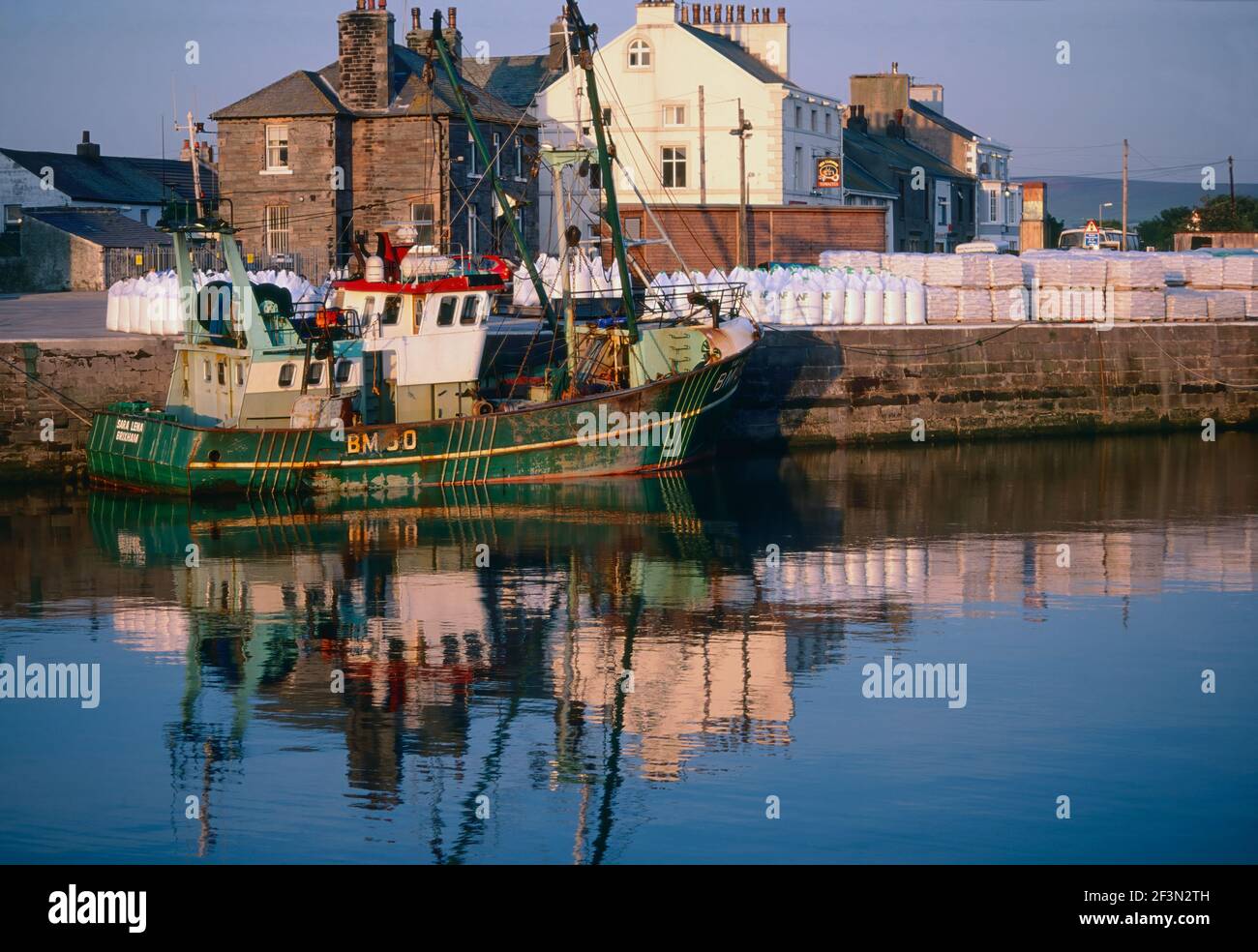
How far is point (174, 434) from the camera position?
86.0 feet

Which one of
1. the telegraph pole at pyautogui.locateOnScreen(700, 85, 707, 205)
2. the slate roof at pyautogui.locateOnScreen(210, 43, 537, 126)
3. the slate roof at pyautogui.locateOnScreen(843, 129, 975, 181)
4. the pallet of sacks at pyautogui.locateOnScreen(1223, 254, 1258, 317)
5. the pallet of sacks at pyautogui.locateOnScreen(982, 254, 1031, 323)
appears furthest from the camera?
the slate roof at pyautogui.locateOnScreen(843, 129, 975, 181)

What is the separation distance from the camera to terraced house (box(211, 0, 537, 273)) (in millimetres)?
45719

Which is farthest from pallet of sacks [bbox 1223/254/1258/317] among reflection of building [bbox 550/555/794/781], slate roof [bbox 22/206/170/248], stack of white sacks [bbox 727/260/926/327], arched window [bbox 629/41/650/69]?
slate roof [bbox 22/206/170/248]

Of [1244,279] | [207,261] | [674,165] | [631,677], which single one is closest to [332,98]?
[207,261]

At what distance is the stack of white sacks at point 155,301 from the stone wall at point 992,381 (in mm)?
9008

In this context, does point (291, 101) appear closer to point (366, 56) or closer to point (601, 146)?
point (366, 56)

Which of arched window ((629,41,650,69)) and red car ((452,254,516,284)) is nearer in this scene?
red car ((452,254,516,284))

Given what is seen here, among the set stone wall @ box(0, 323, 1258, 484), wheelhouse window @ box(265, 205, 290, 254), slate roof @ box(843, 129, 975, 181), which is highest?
slate roof @ box(843, 129, 975, 181)

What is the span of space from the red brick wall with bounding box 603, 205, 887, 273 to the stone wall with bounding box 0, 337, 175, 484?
2167 centimetres

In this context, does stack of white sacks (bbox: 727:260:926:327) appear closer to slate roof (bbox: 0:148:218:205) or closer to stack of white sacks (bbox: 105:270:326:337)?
stack of white sacks (bbox: 105:270:326:337)

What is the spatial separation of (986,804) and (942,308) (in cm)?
2390

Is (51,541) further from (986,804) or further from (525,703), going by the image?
(986,804)

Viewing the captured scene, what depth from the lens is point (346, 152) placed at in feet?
152

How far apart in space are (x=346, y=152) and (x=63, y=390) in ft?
63.3
